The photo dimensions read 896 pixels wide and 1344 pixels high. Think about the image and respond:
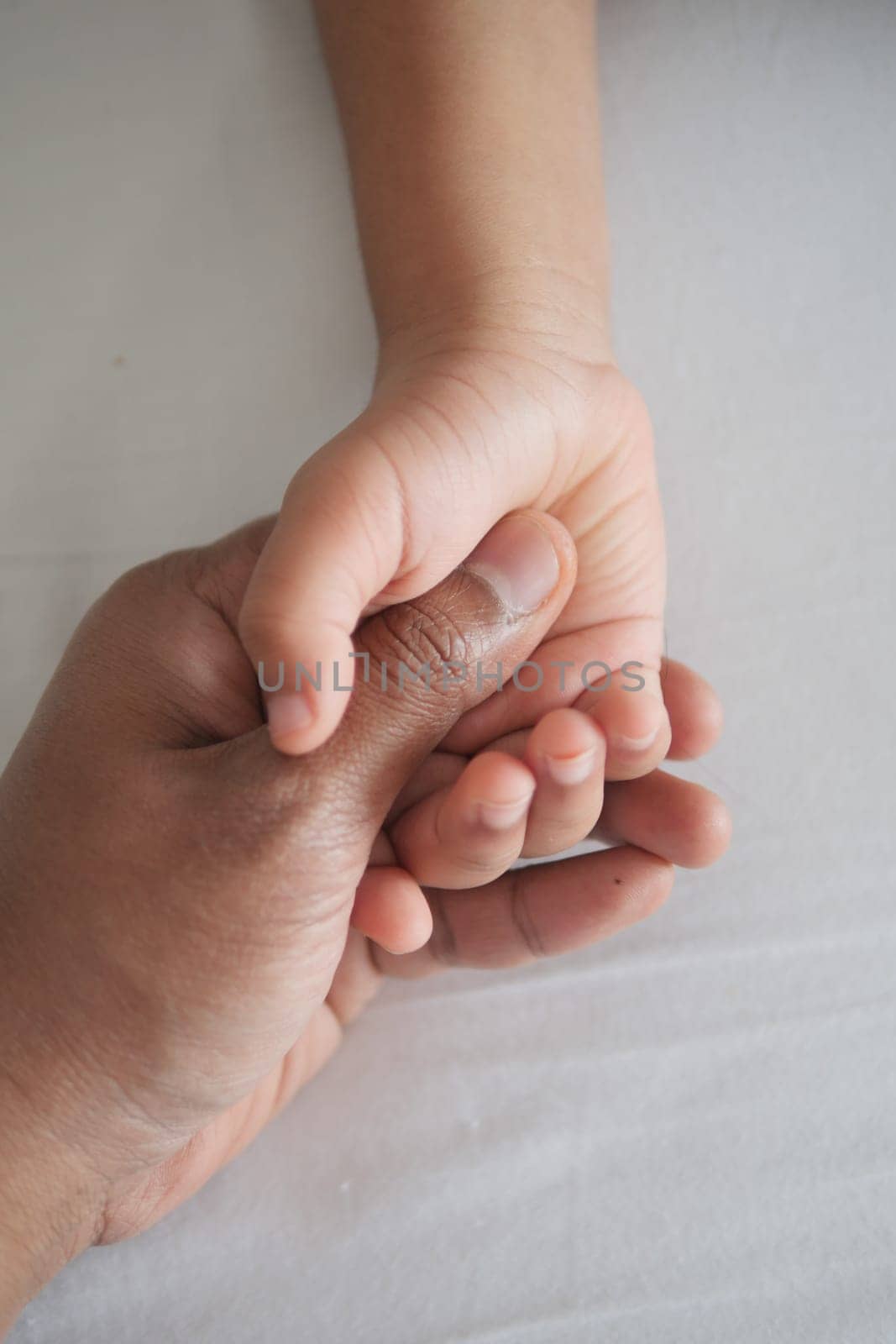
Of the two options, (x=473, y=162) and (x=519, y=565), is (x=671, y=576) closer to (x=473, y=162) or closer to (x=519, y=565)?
(x=519, y=565)

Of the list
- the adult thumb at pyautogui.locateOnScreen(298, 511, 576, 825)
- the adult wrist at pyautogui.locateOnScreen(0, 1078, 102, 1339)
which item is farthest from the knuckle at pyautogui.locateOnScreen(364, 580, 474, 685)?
the adult wrist at pyautogui.locateOnScreen(0, 1078, 102, 1339)

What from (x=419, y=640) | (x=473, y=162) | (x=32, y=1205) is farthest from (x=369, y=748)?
(x=473, y=162)

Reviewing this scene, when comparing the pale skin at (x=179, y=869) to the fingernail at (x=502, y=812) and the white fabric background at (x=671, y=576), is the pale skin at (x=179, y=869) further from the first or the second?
the white fabric background at (x=671, y=576)

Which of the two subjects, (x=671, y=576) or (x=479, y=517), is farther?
(x=671, y=576)

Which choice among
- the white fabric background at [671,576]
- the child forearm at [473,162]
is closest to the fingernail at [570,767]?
the white fabric background at [671,576]

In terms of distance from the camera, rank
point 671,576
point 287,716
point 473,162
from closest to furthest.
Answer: point 287,716 → point 473,162 → point 671,576

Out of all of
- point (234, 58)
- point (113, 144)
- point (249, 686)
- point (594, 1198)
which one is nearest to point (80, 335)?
point (113, 144)
